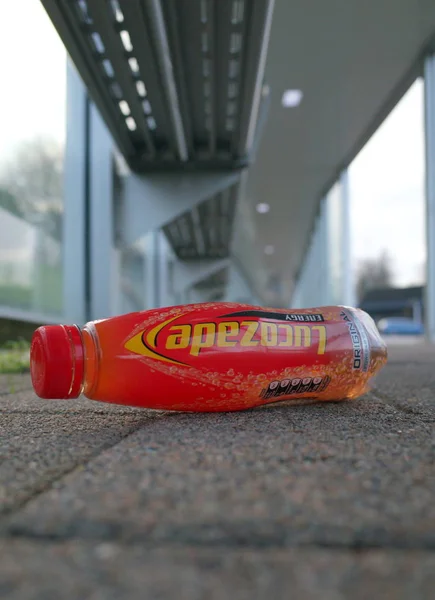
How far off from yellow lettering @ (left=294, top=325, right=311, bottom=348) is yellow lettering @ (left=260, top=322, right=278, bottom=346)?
0.16 ft

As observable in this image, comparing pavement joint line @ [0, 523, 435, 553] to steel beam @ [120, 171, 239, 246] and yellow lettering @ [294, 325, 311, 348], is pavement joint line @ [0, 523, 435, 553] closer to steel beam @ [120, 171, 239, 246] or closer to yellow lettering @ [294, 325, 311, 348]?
yellow lettering @ [294, 325, 311, 348]

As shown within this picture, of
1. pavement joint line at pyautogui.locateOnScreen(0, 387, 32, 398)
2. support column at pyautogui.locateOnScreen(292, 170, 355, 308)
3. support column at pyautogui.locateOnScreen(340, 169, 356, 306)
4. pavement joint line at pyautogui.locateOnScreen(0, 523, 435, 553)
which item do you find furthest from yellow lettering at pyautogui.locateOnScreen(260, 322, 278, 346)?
support column at pyautogui.locateOnScreen(340, 169, 356, 306)

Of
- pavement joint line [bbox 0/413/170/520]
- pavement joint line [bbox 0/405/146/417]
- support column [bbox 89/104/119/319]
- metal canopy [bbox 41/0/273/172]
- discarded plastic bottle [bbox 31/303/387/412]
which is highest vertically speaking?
metal canopy [bbox 41/0/273/172]

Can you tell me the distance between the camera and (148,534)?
0.41 meters

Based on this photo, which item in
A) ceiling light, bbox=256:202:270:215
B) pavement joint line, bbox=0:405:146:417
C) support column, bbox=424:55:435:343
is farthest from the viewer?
ceiling light, bbox=256:202:270:215

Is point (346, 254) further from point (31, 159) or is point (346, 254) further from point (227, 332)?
point (227, 332)

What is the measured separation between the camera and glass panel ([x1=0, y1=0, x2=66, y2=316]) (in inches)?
107

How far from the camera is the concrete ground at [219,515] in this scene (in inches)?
13.4

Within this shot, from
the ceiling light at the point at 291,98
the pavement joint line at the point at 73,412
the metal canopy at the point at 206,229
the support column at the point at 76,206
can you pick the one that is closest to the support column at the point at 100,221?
the support column at the point at 76,206

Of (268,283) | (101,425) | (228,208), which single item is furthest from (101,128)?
(268,283)

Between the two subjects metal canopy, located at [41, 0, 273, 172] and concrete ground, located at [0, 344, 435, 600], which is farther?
metal canopy, located at [41, 0, 273, 172]

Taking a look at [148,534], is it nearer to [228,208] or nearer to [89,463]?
[89,463]

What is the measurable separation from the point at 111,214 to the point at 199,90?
143cm

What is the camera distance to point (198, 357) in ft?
2.97
